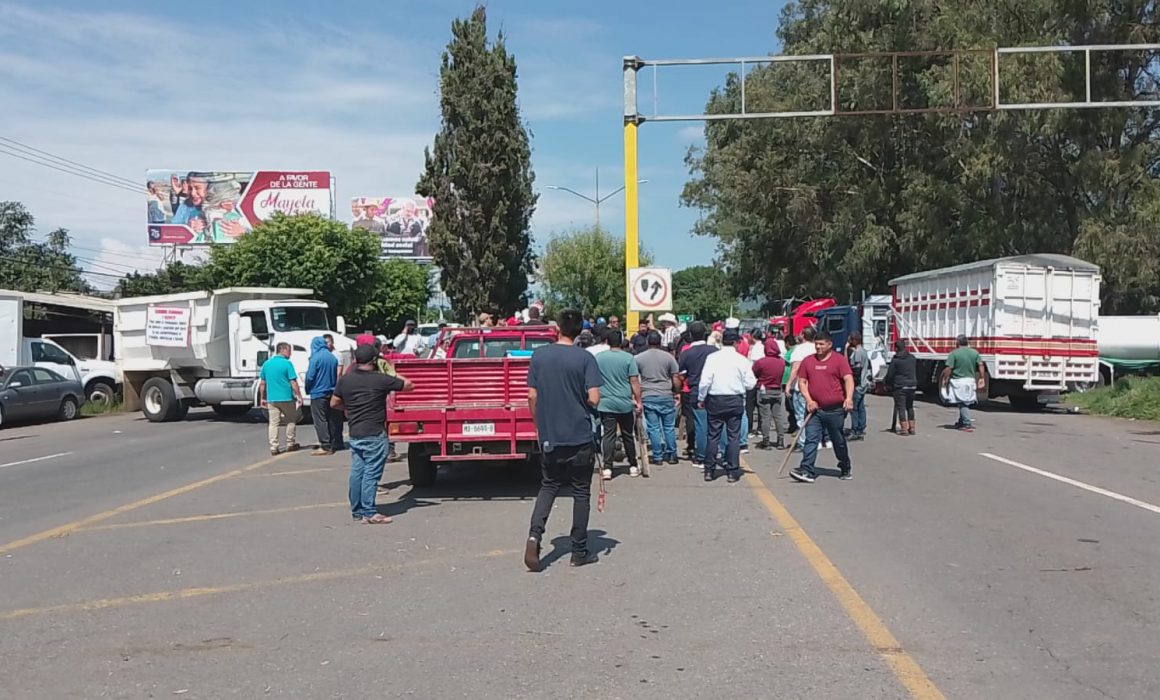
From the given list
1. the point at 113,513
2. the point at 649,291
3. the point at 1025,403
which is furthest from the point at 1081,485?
the point at 1025,403

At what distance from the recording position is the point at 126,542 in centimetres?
911

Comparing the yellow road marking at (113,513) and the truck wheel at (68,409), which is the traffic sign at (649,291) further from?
the truck wheel at (68,409)

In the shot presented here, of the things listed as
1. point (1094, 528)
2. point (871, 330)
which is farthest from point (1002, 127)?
point (1094, 528)

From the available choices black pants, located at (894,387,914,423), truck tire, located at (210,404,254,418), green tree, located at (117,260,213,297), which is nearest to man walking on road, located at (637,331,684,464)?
black pants, located at (894,387,914,423)

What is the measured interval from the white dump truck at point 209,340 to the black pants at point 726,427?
36.9ft

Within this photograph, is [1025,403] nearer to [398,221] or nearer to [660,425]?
[660,425]

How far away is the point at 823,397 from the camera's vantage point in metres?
11.9

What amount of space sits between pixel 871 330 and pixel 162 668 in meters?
29.9

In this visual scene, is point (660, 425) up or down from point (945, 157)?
down

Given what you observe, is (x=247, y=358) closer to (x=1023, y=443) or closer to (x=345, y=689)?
(x=1023, y=443)

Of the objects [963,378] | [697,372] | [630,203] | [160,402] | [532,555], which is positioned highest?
[630,203]

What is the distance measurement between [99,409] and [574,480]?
22.8 m

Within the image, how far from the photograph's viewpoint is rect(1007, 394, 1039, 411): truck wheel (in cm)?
2516

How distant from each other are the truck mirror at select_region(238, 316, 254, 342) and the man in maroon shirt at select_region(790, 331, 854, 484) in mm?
13989
